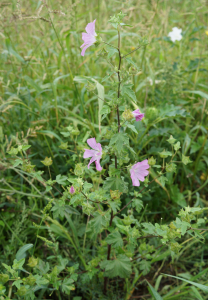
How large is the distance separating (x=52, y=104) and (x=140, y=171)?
3.37 ft

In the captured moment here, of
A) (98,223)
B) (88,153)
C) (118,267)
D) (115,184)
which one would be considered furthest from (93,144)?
(118,267)

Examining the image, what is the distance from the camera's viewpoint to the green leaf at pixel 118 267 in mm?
1115

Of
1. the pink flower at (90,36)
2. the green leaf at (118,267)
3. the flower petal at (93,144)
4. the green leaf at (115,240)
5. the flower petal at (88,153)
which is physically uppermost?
the pink flower at (90,36)

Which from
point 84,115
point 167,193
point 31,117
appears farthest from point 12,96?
point 167,193

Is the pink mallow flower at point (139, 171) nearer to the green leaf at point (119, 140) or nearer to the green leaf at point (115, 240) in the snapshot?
the green leaf at point (119, 140)

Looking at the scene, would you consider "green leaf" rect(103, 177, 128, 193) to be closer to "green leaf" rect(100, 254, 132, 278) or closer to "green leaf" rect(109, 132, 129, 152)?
"green leaf" rect(109, 132, 129, 152)

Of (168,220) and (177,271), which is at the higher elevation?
(168,220)

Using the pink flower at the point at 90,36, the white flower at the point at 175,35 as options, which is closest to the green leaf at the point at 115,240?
the pink flower at the point at 90,36

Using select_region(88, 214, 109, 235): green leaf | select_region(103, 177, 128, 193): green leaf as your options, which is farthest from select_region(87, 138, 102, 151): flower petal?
select_region(88, 214, 109, 235): green leaf

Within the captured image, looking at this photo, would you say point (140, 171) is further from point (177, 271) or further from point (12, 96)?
point (12, 96)

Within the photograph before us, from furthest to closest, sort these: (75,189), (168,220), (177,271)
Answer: (168,220) < (177,271) < (75,189)

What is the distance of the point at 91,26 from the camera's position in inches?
37.5

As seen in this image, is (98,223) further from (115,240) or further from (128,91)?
(128,91)

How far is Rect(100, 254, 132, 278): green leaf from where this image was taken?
3.66ft
